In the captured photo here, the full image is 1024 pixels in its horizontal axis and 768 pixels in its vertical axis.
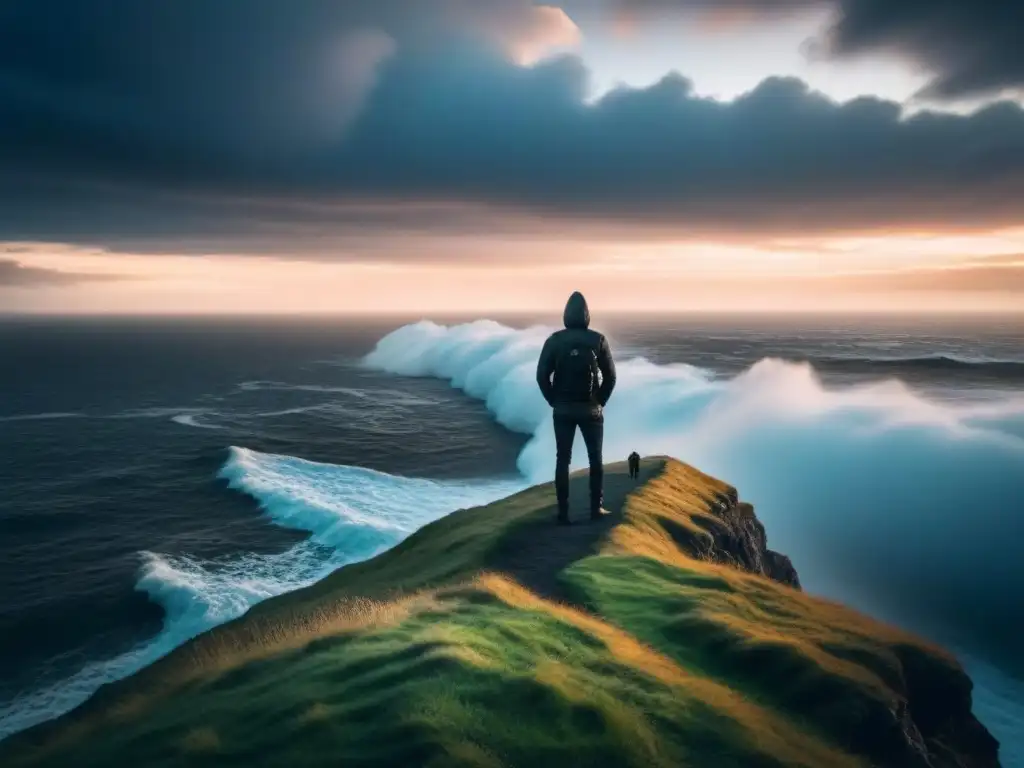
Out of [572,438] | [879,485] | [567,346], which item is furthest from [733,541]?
[879,485]

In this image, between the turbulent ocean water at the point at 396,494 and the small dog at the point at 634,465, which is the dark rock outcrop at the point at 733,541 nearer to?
the small dog at the point at 634,465

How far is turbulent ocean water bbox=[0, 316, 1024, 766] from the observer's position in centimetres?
2481

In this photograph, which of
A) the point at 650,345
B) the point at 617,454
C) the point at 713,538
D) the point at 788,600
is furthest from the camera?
the point at 650,345

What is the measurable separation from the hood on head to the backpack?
0.47 metres

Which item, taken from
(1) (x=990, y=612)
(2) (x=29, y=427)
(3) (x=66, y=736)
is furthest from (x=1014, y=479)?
(2) (x=29, y=427)

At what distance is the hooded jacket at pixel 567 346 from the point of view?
43.4 ft

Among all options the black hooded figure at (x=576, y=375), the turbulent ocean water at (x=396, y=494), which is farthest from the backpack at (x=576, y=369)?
the turbulent ocean water at (x=396, y=494)

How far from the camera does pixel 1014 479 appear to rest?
40094mm

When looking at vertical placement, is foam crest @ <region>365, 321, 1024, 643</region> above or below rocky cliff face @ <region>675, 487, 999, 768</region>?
below

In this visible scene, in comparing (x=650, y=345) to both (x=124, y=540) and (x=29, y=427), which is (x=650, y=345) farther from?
(x=124, y=540)

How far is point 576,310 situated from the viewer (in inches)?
519

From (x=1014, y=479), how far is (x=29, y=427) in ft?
283

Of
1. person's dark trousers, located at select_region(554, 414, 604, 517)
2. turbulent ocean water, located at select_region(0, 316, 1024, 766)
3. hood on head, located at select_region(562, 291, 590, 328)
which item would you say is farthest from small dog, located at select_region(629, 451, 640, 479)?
turbulent ocean water, located at select_region(0, 316, 1024, 766)

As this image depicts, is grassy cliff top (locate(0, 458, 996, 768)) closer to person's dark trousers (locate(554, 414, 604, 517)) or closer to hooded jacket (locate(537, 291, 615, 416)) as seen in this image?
person's dark trousers (locate(554, 414, 604, 517))
